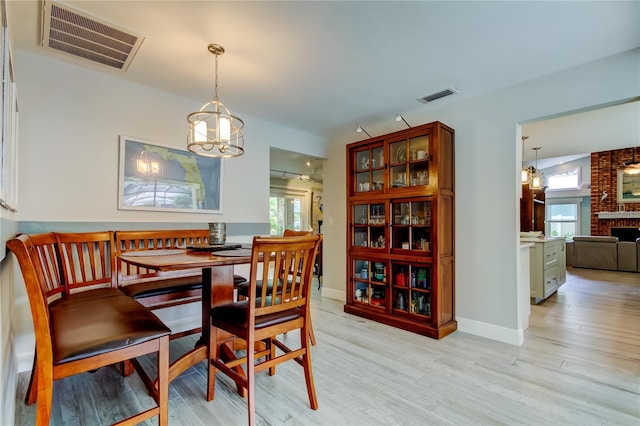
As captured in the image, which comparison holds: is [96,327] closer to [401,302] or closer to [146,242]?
[146,242]

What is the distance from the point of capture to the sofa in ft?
21.0

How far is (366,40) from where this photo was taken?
2.08 m

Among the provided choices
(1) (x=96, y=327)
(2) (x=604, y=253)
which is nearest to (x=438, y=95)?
(1) (x=96, y=327)

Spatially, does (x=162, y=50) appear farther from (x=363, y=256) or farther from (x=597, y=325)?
(x=597, y=325)

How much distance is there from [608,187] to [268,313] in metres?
9.53

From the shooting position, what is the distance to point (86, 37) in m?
2.05

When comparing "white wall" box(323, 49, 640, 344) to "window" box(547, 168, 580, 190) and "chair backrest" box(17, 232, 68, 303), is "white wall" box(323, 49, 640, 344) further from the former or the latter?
"window" box(547, 168, 580, 190)

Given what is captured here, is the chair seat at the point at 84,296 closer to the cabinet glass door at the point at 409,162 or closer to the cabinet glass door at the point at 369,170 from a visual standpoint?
the cabinet glass door at the point at 369,170

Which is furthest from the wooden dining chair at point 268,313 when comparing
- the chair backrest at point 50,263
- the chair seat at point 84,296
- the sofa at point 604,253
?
the sofa at point 604,253

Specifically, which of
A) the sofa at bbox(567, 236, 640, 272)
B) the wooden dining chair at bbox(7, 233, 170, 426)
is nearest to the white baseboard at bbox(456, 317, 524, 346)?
the wooden dining chair at bbox(7, 233, 170, 426)

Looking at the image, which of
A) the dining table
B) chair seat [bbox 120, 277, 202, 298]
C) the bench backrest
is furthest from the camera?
the bench backrest

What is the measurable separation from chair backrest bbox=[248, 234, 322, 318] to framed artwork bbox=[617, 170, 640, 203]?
9.20 meters

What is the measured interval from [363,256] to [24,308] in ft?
9.79

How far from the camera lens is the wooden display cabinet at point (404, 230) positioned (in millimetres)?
2906
